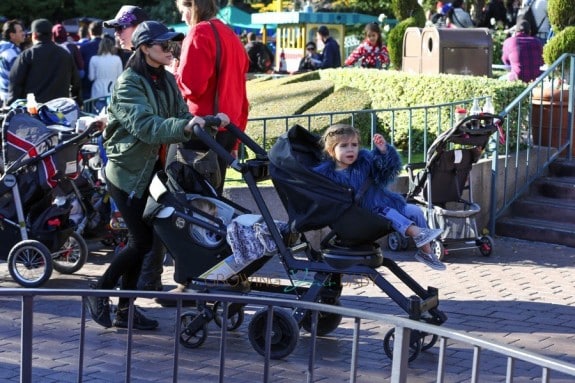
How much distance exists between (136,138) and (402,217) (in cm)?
163

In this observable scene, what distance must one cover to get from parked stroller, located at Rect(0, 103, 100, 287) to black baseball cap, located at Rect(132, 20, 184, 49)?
1584 mm

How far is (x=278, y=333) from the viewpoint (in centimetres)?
597

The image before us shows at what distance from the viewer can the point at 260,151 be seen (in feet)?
21.0

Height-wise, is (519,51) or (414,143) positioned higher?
(519,51)

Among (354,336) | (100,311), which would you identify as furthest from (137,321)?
(354,336)

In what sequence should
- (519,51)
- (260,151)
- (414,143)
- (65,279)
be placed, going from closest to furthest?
(260,151) → (65,279) → (414,143) → (519,51)

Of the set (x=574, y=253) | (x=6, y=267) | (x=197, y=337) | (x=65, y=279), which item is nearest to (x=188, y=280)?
(x=197, y=337)

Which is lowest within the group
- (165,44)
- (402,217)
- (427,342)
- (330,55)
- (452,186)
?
(427,342)

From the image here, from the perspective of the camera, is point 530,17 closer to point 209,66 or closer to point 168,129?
point 209,66

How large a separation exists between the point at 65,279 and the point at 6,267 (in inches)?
25.7

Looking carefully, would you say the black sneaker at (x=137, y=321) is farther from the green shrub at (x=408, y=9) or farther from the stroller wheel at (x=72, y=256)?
the green shrub at (x=408, y=9)

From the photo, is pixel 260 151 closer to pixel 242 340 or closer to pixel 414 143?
pixel 242 340

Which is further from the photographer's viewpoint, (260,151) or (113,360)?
(260,151)

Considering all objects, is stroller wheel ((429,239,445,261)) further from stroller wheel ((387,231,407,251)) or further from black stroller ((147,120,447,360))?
black stroller ((147,120,447,360))
